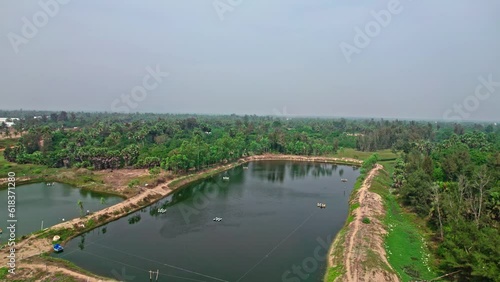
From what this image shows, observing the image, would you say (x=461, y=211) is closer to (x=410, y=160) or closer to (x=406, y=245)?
(x=406, y=245)

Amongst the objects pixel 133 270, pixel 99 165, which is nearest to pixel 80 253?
pixel 133 270

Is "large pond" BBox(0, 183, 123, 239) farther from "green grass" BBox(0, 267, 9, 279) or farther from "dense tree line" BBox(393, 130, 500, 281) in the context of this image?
"dense tree line" BBox(393, 130, 500, 281)

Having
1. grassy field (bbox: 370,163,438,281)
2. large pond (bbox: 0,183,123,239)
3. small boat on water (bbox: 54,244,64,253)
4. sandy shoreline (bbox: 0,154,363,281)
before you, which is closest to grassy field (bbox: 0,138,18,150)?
large pond (bbox: 0,183,123,239)

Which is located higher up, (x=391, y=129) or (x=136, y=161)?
(x=391, y=129)

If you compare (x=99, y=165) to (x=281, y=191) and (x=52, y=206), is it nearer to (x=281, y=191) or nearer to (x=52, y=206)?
(x=52, y=206)

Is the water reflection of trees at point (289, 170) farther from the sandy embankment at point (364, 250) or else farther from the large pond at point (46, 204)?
the large pond at point (46, 204)

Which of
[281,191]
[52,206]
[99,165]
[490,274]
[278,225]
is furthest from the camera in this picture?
[99,165]
